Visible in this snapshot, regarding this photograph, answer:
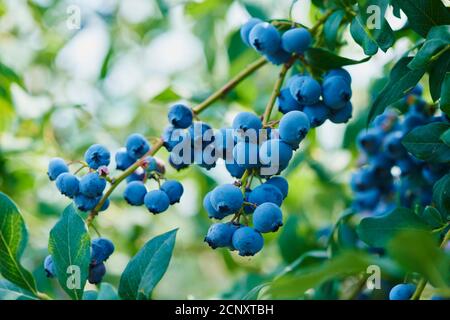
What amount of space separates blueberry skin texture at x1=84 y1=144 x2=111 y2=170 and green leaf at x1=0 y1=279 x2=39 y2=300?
298 millimetres

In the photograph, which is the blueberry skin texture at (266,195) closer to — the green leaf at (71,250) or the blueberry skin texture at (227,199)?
the blueberry skin texture at (227,199)

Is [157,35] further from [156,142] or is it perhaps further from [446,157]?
[446,157]

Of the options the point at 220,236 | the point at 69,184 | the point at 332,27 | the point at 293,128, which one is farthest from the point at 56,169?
the point at 332,27

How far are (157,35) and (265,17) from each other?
88 centimetres

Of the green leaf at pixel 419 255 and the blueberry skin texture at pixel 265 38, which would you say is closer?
the green leaf at pixel 419 255

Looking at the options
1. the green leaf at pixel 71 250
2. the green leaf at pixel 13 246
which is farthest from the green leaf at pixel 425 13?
the green leaf at pixel 13 246

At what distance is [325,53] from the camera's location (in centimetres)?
133

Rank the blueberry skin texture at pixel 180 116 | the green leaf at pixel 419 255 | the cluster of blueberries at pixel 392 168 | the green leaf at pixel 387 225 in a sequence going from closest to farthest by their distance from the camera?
the green leaf at pixel 419 255 → the green leaf at pixel 387 225 → the blueberry skin texture at pixel 180 116 → the cluster of blueberries at pixel 392 168

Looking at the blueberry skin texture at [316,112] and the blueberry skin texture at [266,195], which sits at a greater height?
the blueberry skin texture at [316,112]

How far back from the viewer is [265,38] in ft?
4.45

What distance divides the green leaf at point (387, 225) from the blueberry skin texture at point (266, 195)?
19 centimetres

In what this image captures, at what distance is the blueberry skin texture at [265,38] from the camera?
1357mm

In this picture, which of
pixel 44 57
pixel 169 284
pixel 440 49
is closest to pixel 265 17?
pixel 440 49

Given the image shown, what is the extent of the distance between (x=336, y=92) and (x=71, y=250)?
1.96ft
